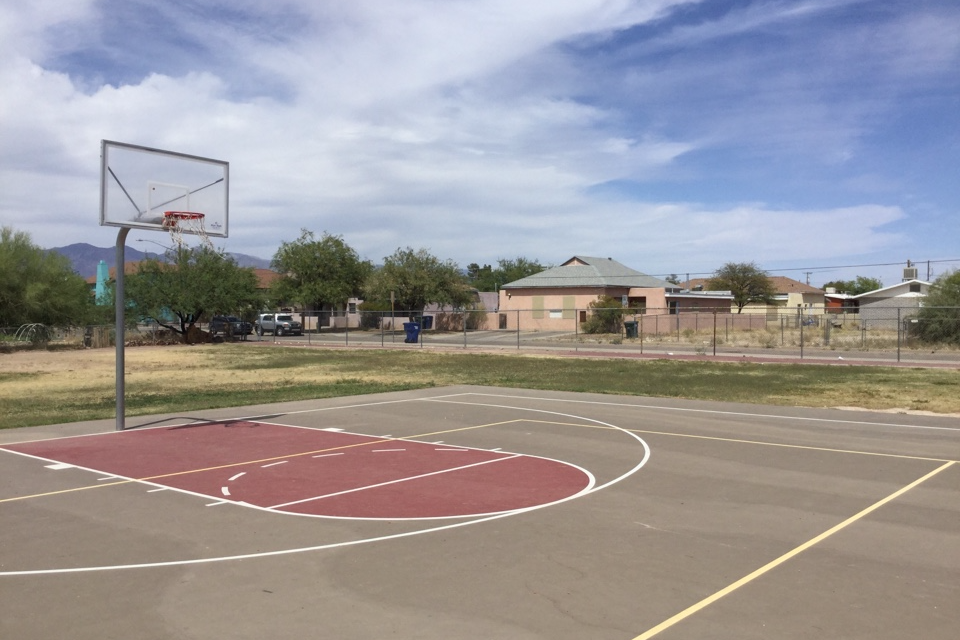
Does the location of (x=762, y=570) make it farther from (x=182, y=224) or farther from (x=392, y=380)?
(x=392, y=380)

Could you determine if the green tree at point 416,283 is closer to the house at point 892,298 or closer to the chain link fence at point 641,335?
the chain link fence at point 641,335

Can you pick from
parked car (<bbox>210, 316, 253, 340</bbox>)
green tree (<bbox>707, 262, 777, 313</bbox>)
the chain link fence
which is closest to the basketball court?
the chain link fence

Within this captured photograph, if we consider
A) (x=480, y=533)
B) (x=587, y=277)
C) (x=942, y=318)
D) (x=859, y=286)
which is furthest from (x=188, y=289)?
(x=859, y=286)

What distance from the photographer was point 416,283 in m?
71.0

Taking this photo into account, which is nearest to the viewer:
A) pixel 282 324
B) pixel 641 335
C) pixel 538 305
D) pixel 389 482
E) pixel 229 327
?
pixel 389 482

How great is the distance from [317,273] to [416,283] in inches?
452

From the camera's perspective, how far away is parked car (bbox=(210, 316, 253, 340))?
61781mm

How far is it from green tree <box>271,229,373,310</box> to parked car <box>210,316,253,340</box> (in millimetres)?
11454

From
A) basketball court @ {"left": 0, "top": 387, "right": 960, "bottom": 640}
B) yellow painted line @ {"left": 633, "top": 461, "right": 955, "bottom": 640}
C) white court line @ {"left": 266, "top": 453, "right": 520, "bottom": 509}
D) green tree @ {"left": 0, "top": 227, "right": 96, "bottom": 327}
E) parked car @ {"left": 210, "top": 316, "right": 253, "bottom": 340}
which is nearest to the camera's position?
yellow painted line @ {"left": 633, "top": 461, "right": 955, "bottom": 640}

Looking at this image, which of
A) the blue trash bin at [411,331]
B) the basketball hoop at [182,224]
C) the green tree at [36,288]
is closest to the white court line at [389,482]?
the basketball hoop at [182,224]

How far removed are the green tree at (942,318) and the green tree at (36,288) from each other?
5284 cm

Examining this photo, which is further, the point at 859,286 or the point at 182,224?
the point at 859,286

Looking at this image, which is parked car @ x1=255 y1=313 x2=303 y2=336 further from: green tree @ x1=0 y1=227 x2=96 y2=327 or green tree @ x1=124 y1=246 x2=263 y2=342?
green tree @ x1=0 y1=227 x2=96 y2=327

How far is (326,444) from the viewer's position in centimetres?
1565
